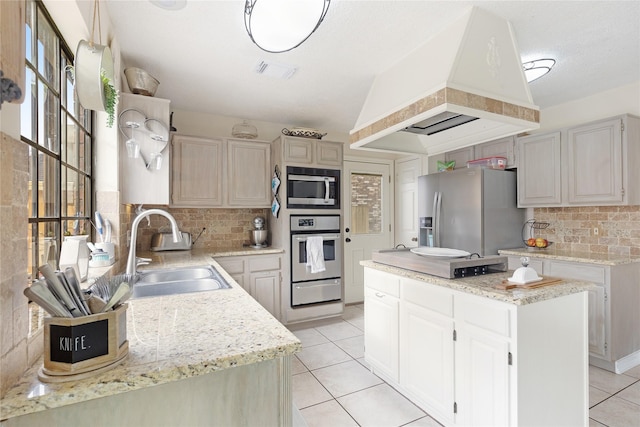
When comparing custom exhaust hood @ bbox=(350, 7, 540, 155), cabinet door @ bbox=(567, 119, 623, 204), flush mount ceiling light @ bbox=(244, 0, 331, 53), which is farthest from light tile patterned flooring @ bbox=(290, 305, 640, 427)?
flush mount ceiling light @ bbox=(244, 0, 331, 53)

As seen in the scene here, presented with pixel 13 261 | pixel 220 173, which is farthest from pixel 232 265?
pixel 13 261

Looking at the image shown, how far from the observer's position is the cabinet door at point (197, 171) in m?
3.24

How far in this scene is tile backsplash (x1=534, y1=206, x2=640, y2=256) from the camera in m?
2.83

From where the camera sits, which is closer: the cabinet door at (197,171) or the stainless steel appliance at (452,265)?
the stainless steel appliance at (452,265)

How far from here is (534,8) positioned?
5.83 feet

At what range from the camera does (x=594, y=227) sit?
10.1 feet

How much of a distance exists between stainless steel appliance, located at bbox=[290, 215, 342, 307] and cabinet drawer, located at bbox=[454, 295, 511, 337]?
82.4 inches

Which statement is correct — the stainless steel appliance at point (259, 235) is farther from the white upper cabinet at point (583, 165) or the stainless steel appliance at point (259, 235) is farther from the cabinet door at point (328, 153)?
the white upper cabinet at point (583, 165)

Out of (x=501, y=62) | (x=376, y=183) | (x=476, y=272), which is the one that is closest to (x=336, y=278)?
(x=376, y=183)

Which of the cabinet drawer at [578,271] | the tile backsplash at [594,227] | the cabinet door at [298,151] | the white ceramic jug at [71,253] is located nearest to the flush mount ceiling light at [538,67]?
the tile backsplash at [594,227]

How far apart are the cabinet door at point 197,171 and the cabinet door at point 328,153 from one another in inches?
43.7

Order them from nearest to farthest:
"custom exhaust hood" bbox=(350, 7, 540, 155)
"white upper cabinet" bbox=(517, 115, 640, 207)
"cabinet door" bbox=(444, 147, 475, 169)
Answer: "custom exhaust hood" bbox=(350, 7, 540, 155) < "white upper cabinet" bbox=(517, 115, 640, 207) < "cabinet door" bbox=(444, 147, 475, 169)

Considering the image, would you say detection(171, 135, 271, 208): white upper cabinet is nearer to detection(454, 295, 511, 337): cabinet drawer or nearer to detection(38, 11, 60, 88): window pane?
detection(38, 11, 60, 88): window pane

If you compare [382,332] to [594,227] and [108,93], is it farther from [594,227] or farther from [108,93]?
→ [594,227]
